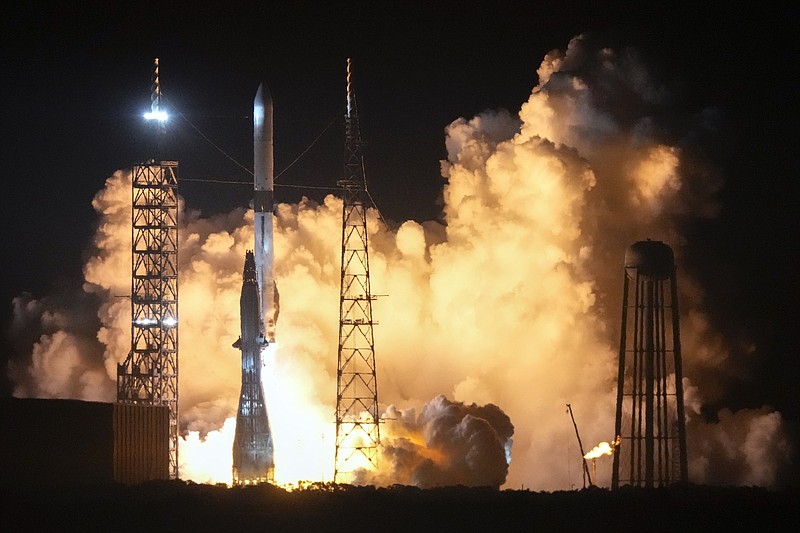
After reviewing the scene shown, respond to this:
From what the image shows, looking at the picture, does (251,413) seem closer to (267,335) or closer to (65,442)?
(267,335)

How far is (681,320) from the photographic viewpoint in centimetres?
12356

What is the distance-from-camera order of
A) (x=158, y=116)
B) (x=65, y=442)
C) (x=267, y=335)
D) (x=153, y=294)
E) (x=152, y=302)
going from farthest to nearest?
(x=153, y=294) → (x=152, y=302) → (x=158, y=116) → (x=267, y=335) → (x=65, y=442)

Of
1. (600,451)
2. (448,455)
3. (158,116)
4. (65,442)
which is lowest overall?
(65,442)

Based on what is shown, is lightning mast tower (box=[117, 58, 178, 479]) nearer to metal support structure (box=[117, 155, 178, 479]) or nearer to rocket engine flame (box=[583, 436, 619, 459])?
metal support structure (box=[117, 155, 178, 479])

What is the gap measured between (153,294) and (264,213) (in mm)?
6902

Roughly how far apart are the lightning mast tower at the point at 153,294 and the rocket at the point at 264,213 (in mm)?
3896

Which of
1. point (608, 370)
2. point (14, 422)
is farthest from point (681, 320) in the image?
point (14, 422)

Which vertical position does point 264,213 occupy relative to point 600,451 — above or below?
above

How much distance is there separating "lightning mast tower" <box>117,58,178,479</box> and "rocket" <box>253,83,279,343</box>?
3896 millimetres

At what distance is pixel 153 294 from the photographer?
118000mm

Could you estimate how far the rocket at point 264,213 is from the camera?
378 feet

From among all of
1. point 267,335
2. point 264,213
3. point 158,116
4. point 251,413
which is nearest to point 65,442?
point 251,413

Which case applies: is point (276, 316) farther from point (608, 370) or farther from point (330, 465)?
point (608, 370)

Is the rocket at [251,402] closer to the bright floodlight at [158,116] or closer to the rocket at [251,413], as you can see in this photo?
the rocket at [251,413]
